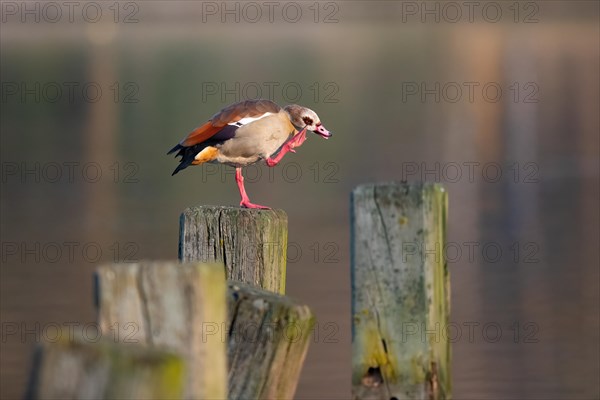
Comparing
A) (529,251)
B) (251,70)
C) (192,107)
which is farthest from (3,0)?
(529,251)

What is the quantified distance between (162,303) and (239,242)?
86.3 inches

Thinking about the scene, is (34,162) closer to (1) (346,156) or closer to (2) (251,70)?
(1) (346,156)

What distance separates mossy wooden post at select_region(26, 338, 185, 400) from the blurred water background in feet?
14.2

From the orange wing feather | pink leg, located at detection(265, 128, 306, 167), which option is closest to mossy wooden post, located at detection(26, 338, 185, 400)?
the orange wing feather

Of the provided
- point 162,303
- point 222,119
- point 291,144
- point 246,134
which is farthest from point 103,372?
point 291,144

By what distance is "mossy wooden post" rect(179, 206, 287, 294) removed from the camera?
5566 mm

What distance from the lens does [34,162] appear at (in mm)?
24391

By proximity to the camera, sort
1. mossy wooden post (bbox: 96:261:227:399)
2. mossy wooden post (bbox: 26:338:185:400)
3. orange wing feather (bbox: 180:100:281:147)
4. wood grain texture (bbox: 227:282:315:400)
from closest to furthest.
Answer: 1. mossy wooden post (bbox: 26:338:185:400)
2. mossy wooden post (bbox: 96:261:227:399)
3. wood grain texture (bbox: 227:282:315:400)
4. orange wing feather (bbox: 180:100:281:147)

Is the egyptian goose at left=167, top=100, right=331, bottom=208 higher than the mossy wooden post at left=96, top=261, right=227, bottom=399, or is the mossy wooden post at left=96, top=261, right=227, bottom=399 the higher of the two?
the egyptian goose at left=167, top=100, right=331, bottom=208

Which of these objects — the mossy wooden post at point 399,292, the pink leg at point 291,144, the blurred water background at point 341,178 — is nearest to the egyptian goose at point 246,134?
the pink leg at point 291,144

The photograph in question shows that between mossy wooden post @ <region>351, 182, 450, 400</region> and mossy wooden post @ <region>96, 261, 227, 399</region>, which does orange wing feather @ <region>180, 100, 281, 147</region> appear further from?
mossy wooden post @ <region>96, 261, 227, 399</region>

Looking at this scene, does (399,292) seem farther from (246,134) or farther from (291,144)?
(291,144)

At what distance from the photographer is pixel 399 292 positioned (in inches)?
165

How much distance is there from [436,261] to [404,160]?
58.8 ft
